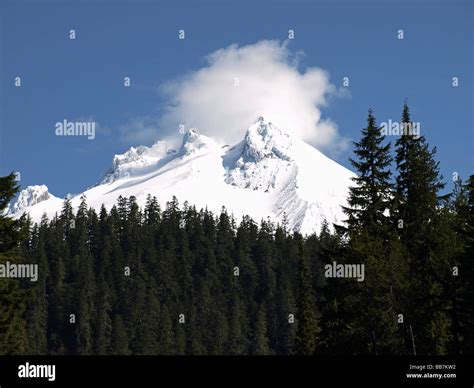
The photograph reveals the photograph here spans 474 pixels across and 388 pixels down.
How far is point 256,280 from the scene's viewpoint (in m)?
165

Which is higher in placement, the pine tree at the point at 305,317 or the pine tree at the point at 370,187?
the pine tree at the point at 370,187

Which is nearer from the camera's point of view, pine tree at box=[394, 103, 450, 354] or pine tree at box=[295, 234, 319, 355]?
pine tree at box=[394, 103, 450, 354]

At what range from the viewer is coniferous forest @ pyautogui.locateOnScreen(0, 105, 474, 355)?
40969 mm

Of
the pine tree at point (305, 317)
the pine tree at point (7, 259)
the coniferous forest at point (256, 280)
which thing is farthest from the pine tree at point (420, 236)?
the pine tree at point (7, 259)

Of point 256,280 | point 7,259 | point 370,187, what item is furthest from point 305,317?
point 256,280

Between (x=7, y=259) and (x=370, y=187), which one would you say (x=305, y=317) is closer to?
(x=370, y=187)

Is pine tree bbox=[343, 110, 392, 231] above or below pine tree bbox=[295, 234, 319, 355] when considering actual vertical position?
above

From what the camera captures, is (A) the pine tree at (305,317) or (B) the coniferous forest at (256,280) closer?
(B) the coniferous forest at (256,280)

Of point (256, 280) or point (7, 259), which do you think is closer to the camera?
point (7, 259)

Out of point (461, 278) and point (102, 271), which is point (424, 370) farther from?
point (102, 271)

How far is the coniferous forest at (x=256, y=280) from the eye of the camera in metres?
41.0

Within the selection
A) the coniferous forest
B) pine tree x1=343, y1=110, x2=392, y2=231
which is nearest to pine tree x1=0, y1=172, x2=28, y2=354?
the coniferous forest

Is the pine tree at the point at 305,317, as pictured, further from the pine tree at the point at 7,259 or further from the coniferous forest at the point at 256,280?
the pine tree at the point at 7,259

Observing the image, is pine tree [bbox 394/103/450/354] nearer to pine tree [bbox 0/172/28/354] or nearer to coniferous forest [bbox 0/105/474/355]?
coniferous forest [bbox 0/105/474/355]
